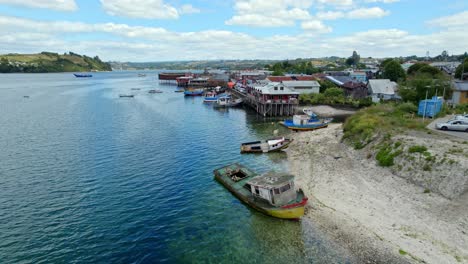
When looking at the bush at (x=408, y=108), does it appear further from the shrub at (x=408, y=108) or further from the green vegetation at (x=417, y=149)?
the green vegetation at (x=417, y=149)

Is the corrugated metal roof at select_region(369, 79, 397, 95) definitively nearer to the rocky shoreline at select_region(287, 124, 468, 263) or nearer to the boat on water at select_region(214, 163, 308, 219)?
the rocky shoreline at select_region(287, 124, 468, 263)

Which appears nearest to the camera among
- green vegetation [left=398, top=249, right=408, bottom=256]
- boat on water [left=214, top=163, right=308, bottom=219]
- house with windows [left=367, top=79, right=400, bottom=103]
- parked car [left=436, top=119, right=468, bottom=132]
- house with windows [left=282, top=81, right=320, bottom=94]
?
green vegetation [left=398, top=249, right=408, bottom=256]

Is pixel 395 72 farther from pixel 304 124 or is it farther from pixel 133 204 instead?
pixel 133 204

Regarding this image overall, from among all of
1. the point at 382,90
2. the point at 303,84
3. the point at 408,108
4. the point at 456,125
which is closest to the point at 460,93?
the point at 408,108

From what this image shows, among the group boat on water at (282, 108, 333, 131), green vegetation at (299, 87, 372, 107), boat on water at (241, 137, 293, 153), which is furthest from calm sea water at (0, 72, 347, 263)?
green vegetation at (299, 87, 372, 107)

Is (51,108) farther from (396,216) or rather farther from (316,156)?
(396,216)

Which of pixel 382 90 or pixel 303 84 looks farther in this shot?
pixel 303 84

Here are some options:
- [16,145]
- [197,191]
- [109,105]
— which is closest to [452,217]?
[197,191]

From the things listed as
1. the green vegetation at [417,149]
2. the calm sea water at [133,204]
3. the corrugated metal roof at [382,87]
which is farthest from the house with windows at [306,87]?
the green vegetation at [417,149]
